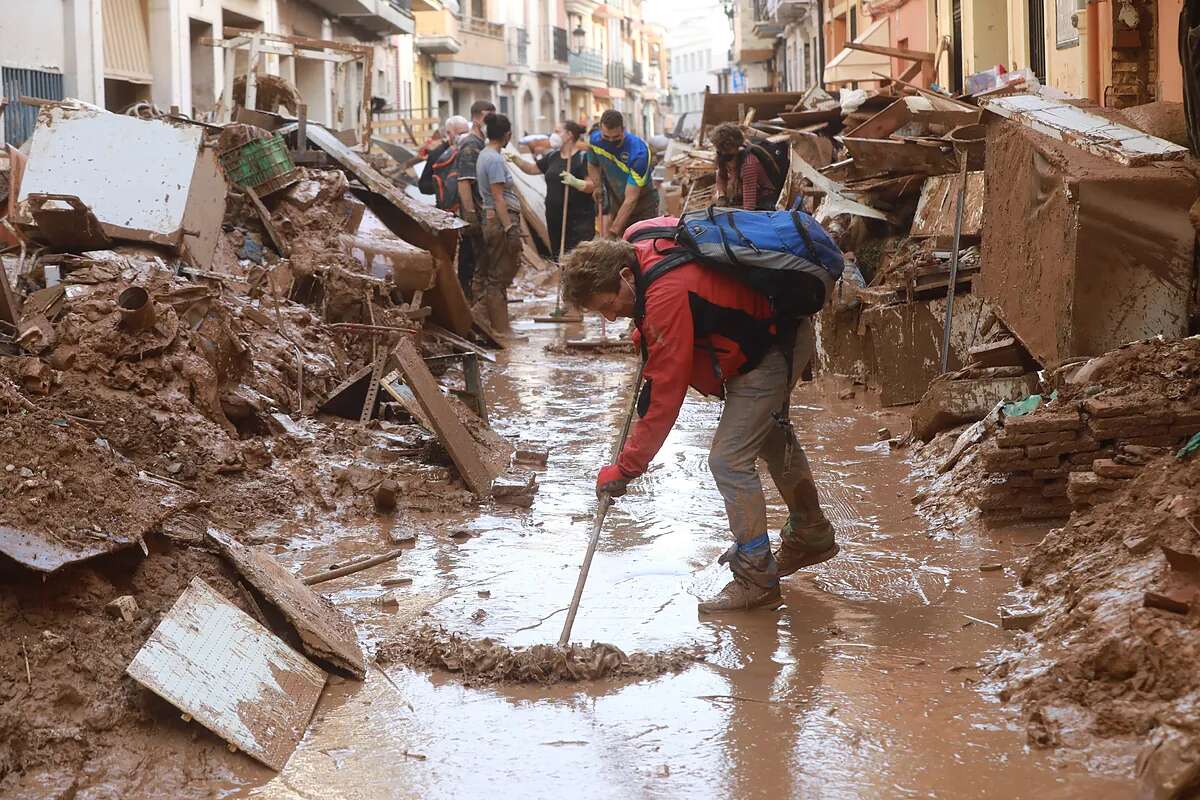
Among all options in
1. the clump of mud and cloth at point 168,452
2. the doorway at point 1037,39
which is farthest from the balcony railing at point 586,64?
the clump of mud and cloth at point 168,452

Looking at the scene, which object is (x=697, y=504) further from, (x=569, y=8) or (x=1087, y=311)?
(x=569, y=8)

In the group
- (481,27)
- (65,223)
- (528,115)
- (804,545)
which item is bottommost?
(804,545)

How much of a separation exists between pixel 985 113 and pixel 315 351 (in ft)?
14.3

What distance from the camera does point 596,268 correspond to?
4762 millimetres

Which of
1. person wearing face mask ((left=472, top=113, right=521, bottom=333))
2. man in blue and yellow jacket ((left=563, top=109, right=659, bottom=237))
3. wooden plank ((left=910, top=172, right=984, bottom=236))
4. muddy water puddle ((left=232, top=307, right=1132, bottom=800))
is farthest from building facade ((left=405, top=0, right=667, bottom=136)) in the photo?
muddy water puddle ((left=232, top=307, right=1132, bottom=800))

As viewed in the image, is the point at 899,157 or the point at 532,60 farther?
the point at 532,60

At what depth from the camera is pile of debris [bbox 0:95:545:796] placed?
3.95m

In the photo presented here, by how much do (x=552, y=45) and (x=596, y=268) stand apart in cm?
6404

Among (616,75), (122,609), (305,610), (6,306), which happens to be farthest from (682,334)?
(616,75)

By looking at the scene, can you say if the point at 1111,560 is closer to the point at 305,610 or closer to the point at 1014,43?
the point at 305,610

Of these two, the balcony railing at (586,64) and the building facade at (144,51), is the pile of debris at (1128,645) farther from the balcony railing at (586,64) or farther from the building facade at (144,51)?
the balcony railing at (586,64)

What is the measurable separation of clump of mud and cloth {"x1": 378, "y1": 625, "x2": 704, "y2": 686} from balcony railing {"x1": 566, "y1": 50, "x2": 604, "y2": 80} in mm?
66273

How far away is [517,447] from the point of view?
8.09 meters

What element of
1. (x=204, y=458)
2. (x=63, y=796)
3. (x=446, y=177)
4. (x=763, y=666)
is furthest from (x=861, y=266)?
(x=63, y=796)
